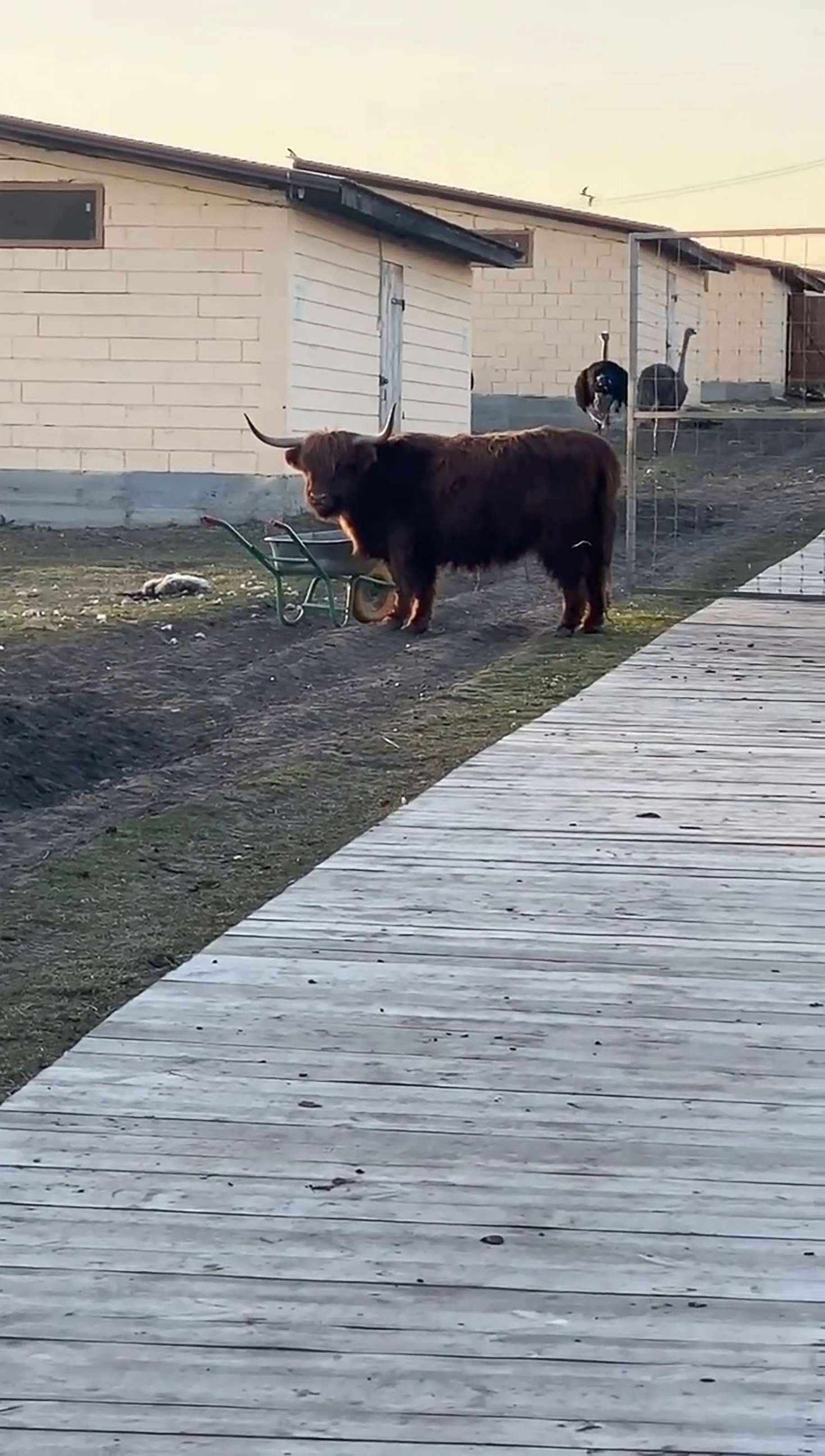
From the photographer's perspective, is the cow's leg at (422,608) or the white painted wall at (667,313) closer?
the cow's leg at (422,608)

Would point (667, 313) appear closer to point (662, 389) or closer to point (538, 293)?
point (538, 293)

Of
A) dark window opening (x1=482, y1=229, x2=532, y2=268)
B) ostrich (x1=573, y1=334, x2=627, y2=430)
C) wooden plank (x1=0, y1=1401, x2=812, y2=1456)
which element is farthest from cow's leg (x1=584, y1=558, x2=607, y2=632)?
dark window opening (x1=482, y1=229, x2=532, y2=268)

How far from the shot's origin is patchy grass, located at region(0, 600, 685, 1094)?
492 cm

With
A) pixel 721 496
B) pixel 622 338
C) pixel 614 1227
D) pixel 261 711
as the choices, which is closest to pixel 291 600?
pixel 261 711

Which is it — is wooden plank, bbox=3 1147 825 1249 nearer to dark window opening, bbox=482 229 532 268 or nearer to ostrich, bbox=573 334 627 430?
ostrich, bbox=573 334 627 430

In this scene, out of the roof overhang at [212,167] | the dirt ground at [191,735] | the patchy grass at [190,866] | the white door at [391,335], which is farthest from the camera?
the white door at [391,335]

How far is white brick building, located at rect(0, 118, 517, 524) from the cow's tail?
6.05 meters

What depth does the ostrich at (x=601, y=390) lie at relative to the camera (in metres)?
26.6

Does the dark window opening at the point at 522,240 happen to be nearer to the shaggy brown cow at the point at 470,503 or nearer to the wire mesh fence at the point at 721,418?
the wire mesh fence at the point at 721,418

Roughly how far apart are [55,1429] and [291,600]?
1030 centimetres

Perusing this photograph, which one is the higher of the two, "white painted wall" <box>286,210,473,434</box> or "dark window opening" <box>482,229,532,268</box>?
"dark window opening" <box>482,229,532,268</box>

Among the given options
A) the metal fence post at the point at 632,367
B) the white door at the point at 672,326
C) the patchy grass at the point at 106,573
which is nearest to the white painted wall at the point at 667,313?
the white door at the point at 672,326

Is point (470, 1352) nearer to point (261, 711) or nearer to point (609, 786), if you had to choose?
point (609, 786)

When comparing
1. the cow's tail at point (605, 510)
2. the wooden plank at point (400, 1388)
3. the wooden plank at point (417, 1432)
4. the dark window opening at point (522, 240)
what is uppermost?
the dark window opening at point (522, 240)
